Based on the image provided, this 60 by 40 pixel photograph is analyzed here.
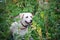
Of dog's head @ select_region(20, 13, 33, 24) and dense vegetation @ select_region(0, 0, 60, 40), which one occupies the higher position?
dense vegetation @ select_region(0, 0, 60, 40)

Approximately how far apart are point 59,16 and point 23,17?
6.50 ft

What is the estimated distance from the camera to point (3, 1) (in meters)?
4.34

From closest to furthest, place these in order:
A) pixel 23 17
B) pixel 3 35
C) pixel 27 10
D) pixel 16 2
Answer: pixel 3 35, pixel 23 17, pixel 27 10, pixel 16 2

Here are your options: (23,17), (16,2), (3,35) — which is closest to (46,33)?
(3,35)

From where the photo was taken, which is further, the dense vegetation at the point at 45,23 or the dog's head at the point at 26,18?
the dog's head at the point at 26,18

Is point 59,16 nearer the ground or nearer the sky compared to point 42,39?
nearer the sky

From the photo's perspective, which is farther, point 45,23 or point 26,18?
point 26,18

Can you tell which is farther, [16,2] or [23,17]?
[16,2]

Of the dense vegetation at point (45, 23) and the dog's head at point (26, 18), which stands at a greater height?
the dense vegetation at point (45, 23)

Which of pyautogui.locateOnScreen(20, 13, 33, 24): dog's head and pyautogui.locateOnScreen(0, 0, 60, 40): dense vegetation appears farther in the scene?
pyautogui.locateOnScreen(20, 13, 33, 24): dog's head

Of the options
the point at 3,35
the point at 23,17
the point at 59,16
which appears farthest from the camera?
the point at 23,17

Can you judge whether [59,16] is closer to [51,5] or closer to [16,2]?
[51,5]

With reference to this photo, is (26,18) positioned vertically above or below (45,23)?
below

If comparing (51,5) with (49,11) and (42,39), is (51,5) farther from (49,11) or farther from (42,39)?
(42,39)
